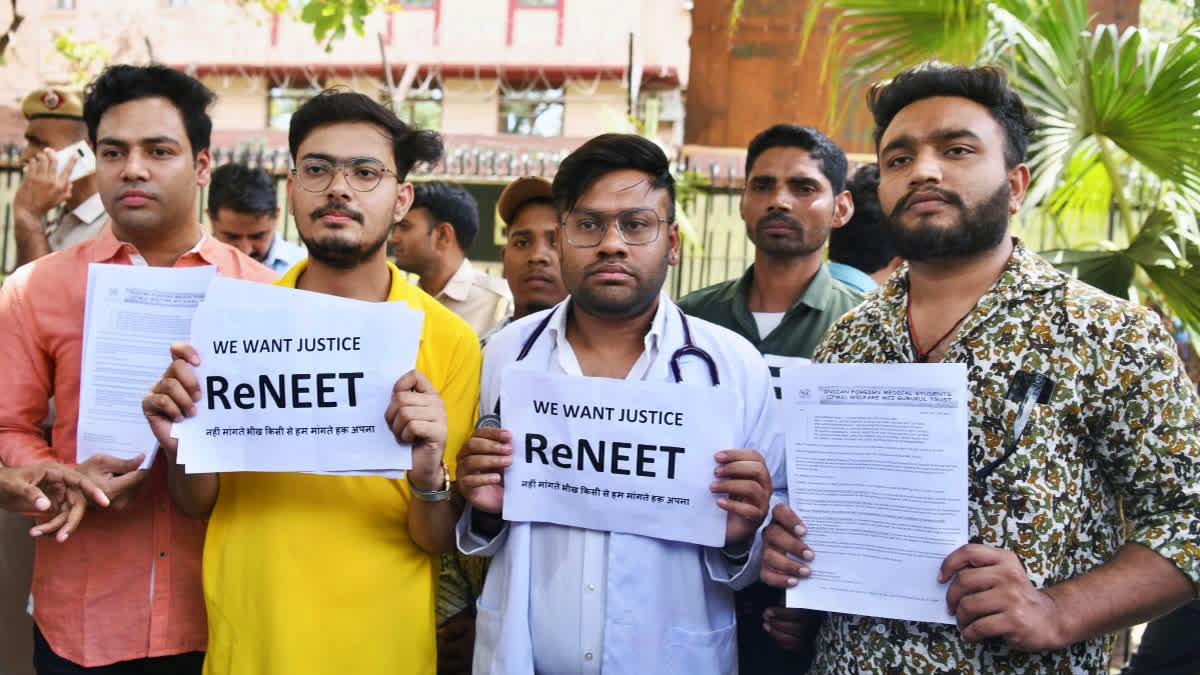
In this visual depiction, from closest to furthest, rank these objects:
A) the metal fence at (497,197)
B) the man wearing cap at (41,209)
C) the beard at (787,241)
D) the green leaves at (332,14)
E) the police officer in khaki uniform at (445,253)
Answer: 1. the man wearing cap at (41,209)
2. the beard at (787,241)
3. the police officer in khaki uniform at (445,253)
4. the green leaves at (332,14)
5. the metal fence at (497,197)

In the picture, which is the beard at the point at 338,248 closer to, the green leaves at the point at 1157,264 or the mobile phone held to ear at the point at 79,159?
the mobile phone held to ear at the point at 79,159

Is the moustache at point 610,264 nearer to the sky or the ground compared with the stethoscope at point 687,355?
nearer to the sky

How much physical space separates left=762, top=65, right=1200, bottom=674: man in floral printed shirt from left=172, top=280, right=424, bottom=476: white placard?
1.07 metres

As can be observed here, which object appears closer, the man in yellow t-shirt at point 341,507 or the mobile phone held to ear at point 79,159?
the man in yellow t-shirt at point 341,507

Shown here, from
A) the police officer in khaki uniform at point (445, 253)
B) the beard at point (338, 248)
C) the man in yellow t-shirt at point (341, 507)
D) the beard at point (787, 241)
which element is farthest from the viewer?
the police officer in khaki uniform at point (445, 253)

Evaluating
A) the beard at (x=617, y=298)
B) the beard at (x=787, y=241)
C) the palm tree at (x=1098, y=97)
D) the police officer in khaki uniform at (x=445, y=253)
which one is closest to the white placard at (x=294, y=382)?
the beard at (x=617, y=298)

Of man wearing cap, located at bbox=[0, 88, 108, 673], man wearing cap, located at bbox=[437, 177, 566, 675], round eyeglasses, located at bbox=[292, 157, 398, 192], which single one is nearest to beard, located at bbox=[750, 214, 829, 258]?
man wearing cap, located at bbox=[437, 177, 566, 675]

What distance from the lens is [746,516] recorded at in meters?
2.42

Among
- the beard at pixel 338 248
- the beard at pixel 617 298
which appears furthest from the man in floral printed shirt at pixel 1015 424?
the beard at pixel 338 248

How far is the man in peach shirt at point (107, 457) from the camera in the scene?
2805 mm

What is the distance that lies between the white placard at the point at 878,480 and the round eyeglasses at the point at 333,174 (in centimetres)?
137

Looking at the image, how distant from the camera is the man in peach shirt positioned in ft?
9.20

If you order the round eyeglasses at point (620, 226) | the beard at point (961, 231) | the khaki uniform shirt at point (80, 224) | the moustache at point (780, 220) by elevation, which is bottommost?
the khaki uniform shirt at point (80, 224)

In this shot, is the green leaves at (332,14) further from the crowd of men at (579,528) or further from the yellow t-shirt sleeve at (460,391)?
the yellow t-shirt sleeve at (460,391)
